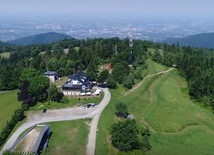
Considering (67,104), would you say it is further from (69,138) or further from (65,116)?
(69,138)

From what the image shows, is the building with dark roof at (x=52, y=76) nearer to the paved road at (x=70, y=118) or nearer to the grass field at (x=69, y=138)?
the paved road at (x=70, y=118)

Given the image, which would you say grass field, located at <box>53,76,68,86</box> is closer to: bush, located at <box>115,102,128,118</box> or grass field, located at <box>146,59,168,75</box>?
bush, located at <box>115,102,128,118</box>

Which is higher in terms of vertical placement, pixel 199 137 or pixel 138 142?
pixel 138 142

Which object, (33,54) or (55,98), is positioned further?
(33,54)

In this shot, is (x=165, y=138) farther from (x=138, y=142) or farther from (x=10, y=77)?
(x=10, y=77)

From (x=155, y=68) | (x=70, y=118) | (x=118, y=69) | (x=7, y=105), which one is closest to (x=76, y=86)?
(x=70, y=118)

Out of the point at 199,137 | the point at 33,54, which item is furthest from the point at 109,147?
the point at 33,54

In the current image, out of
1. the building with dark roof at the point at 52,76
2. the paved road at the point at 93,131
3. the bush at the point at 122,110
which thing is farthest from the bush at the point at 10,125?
the building with dark roof at the point at 52,76
